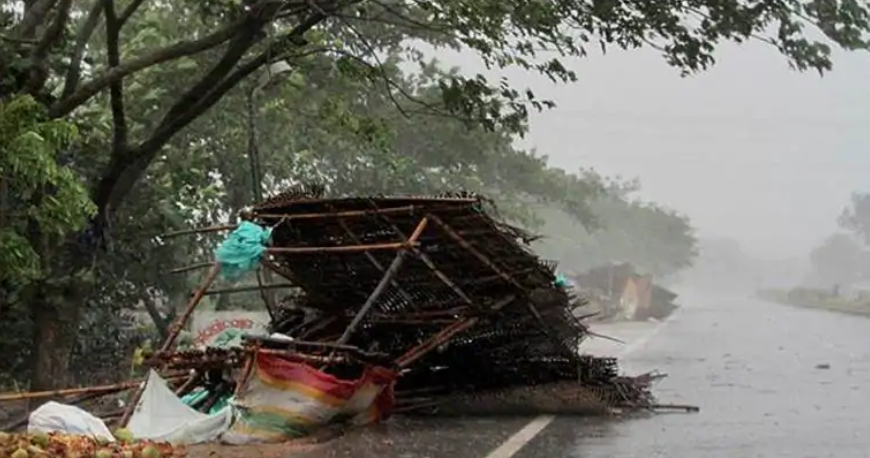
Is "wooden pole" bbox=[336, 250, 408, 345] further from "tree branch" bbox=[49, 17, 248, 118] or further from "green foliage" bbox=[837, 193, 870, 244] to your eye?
"green foliage" bbox=[837, 193, 870, 244]

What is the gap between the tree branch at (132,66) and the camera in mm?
10875

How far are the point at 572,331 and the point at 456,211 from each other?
367 cm

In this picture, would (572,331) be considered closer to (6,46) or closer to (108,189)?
(108,189)

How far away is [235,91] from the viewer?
1930 cm

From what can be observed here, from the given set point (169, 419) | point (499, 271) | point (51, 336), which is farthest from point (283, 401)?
point (51, 336)

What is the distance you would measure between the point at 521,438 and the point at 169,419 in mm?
3003

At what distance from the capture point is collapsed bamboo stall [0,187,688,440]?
10.5m

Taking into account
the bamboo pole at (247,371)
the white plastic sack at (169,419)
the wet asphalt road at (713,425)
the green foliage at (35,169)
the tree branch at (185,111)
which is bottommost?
the wet asphalt road at (713,425)

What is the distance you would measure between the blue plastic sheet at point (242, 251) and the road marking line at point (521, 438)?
284 centimetres

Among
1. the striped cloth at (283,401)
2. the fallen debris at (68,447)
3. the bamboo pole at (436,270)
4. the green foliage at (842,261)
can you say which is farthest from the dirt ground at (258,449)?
the green foliage at (842,261)

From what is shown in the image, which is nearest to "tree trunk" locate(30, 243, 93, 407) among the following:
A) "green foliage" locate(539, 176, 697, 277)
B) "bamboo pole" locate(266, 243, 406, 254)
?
"bamboo pole" locate(266, 243, 406, 254)

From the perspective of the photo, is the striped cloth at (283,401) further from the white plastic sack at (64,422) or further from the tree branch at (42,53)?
the tree branch at (42,53)

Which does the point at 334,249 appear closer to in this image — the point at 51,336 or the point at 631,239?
the point at 51,336

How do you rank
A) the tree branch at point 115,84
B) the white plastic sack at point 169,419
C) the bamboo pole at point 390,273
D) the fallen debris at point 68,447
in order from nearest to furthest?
the fallen debris at point 68,447
the white plastic sack at point 169,419
the bamboo pole at point 390,273
the tree branch at point 115,84
